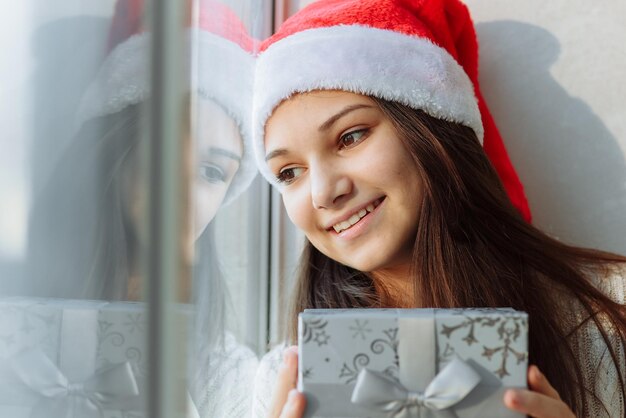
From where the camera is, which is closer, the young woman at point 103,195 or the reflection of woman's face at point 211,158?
the young woman at point 103,195

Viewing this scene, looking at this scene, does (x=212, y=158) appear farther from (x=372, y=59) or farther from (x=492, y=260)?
(x=492, y=260)

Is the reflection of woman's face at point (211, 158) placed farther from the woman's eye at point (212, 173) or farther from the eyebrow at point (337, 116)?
the eyebrow at point (337, 116)

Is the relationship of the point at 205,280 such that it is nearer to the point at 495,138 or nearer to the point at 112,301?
the point at 112,301

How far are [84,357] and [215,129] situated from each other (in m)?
0.33

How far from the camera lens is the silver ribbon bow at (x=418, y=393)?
0.50 m

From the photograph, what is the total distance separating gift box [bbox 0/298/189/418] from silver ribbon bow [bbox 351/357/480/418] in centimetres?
17

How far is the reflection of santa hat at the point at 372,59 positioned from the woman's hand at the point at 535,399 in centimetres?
32

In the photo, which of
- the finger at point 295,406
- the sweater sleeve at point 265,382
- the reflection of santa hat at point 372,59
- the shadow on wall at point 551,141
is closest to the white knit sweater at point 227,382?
the sweater sleeve at point 265,382

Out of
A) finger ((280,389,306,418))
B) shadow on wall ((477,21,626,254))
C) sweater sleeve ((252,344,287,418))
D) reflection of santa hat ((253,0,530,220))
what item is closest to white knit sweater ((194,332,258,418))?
sweater sleeve ((252,344,287,418))

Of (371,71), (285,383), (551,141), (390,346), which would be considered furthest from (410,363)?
(551,141)

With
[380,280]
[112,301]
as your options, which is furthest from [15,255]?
[380,280]

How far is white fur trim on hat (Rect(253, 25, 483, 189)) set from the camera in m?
0.73

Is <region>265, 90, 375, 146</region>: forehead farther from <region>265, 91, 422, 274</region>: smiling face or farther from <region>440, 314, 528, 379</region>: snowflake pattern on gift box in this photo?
<region>440, 314, 528, 379</region>: snowflake pattern on gift box

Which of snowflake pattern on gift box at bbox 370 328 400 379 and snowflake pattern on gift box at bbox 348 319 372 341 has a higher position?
snowflake pattern on gift box at bbox 348 319 372 341
